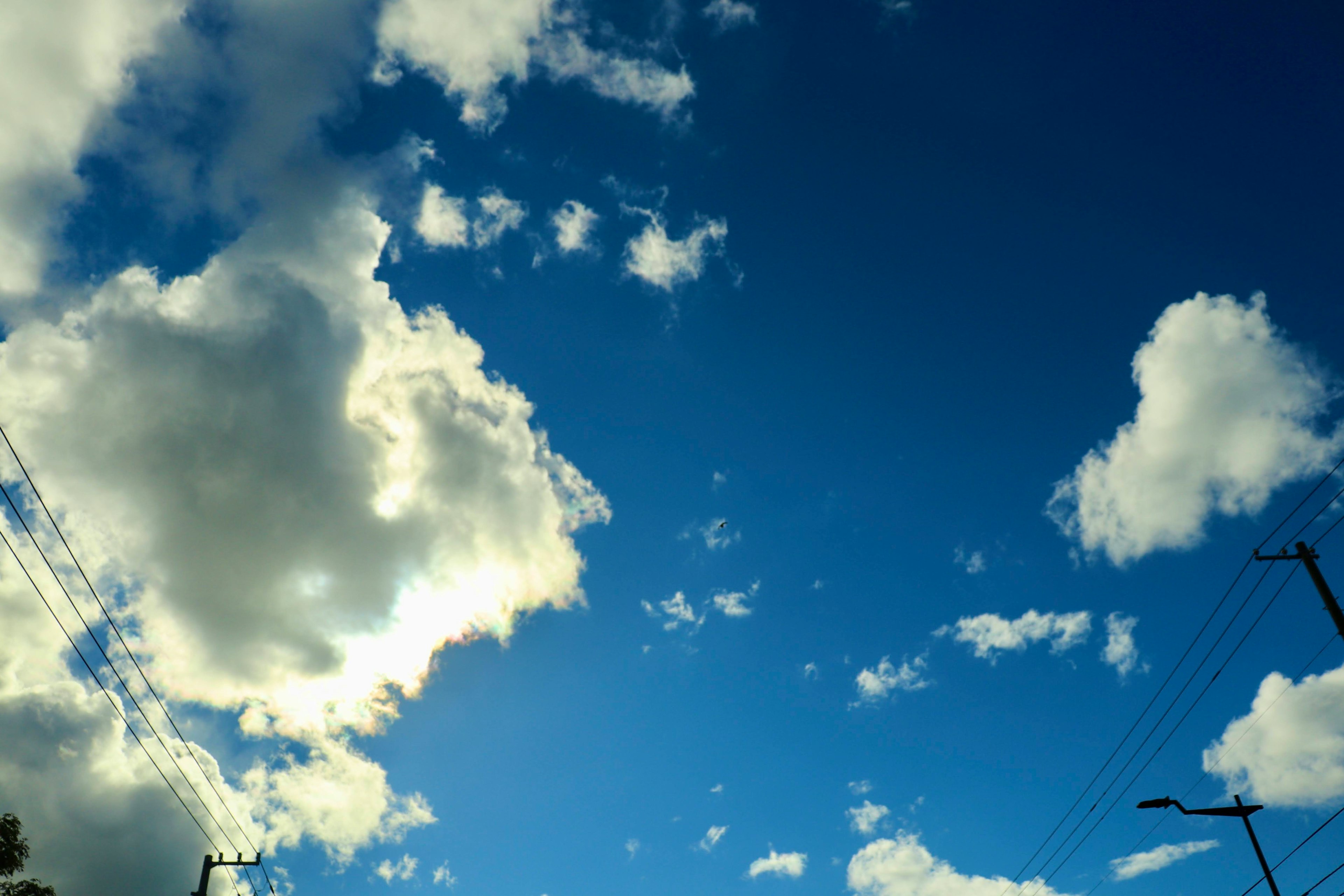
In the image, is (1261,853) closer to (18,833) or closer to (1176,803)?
(1176,803)

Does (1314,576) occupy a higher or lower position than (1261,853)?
higher

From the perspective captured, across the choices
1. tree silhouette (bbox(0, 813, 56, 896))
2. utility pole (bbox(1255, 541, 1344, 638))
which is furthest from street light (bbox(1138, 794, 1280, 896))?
tree silhouette (bbox(0, 813, 56, 896))

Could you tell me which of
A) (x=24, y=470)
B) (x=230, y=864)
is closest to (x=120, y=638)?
(x=24, y=470)

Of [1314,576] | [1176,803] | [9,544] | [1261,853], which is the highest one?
[9,544]

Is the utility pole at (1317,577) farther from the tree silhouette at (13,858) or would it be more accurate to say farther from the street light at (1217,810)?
the tree silhouette at (13,858)

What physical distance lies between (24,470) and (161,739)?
11.0 metres

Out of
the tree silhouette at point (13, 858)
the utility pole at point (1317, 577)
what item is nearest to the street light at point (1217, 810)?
the utility pole at point (1317, 577)

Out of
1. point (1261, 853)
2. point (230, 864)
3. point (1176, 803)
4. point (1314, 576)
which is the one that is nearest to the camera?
point (1314, 576)

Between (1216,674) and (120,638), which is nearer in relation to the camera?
(120,638)

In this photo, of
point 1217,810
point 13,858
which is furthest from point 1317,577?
point 13,858

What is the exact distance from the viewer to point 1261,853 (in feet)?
94.4

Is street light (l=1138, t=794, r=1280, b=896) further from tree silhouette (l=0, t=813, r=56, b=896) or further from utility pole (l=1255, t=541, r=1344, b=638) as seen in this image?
tree silhouette (l=0, t=813, r=56, b=896)

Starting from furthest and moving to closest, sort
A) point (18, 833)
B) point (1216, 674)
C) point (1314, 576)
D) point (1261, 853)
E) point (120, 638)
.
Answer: point (1261, 853), point (18, 833), point (1216, 674), point (1314, 576), point (120, 638)

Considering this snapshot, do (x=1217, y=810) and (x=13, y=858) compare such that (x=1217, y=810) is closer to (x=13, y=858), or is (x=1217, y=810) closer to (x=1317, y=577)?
(x=1317, y=577)
